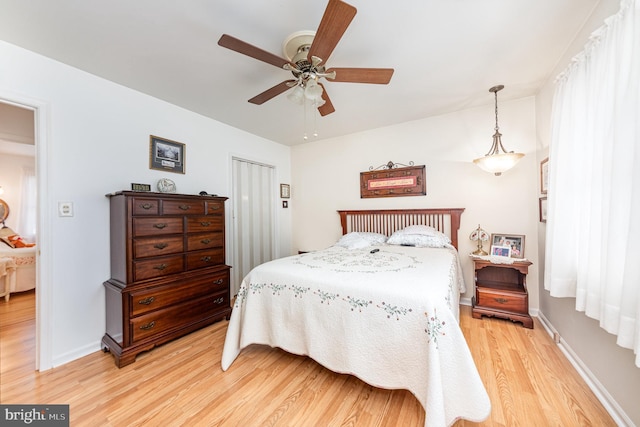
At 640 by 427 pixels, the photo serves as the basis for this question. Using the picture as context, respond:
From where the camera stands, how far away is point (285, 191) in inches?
175

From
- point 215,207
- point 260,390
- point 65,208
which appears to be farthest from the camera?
point 215,207

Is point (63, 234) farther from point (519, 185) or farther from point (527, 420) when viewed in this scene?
point (519, 185)

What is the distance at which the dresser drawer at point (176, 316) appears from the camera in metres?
2.01

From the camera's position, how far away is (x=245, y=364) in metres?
1.92

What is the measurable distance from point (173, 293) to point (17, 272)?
2953mm

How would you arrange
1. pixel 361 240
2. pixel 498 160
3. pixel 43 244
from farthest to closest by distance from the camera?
pixel 361 240 → pixel 498 160 → pixel 43 244

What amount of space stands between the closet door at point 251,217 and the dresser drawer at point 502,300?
3093 millimetres

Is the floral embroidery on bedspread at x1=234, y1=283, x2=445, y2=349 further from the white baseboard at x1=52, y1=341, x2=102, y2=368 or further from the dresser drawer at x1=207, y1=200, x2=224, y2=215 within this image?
the white baseboard at x1=52, y1=341, x2=102, y2=368

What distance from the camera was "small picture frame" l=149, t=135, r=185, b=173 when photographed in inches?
102

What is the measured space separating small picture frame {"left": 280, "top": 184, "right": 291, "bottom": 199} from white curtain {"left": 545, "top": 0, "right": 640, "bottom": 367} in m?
3.56

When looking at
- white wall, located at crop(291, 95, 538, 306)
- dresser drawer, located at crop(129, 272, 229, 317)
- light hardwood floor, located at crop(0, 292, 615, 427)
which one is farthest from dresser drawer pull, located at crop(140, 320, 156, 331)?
white wall, located at crop(291, 95, 538, 306)

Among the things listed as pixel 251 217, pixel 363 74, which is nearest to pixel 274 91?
pixel 363 74

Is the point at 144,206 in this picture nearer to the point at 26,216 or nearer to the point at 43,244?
the point at 43,244

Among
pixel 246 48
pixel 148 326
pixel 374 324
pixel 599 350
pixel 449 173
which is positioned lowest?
pixel 148 326
